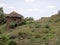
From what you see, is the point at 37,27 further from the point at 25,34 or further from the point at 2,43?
the point at 2,43

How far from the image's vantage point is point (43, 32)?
31328 mm

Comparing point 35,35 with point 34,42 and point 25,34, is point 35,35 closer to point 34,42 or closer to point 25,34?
point 25,34

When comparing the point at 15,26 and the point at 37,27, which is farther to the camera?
the point at 15,26

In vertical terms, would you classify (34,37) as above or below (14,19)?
below

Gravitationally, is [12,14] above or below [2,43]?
above

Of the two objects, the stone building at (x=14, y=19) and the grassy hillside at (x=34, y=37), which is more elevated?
the stone building at (x=14, y=19)

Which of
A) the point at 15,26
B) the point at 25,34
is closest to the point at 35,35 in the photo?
the point at 25,34

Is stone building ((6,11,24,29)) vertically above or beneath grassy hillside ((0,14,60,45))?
above

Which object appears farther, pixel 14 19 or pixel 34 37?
pixel 14 19

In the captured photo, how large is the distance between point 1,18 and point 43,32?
20041 mm

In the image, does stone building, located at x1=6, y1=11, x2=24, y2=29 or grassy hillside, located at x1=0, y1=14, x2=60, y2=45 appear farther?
stone building, located at x1=6, y1=11, x2=24, y2=29

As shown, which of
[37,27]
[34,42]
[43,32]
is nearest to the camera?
[34,42]

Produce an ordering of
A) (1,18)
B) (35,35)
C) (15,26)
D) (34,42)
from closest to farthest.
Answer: (34,42) → (35,35) → (15,26) → (1,18)

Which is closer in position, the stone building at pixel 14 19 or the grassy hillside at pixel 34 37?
the grassy hillside at pixel 34 37
